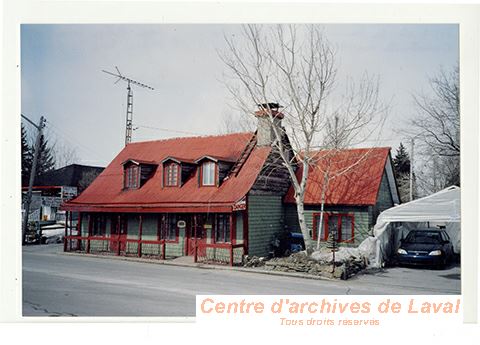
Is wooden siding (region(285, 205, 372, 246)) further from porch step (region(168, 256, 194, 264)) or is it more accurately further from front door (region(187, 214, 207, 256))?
porch step (region(168, 256, 194, 264))

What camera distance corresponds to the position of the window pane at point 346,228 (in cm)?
1491

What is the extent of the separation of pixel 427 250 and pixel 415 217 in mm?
1156

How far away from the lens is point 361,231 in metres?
14.7

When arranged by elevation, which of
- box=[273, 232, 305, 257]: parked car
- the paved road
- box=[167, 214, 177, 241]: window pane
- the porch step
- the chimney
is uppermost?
the chimney

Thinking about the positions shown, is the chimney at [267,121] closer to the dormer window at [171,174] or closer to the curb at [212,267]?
the dormer window at [171,174]

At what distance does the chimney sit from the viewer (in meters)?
13.6

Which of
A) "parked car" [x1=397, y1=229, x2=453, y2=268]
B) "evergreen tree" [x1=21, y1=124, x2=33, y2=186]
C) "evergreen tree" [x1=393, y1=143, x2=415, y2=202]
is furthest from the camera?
"evergreen tree" [x1=393, y1=143, x2=415, y2=202]

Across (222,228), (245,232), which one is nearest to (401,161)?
(245,232)

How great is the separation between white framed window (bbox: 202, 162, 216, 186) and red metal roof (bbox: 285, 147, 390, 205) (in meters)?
3.44

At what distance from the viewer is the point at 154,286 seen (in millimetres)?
9836

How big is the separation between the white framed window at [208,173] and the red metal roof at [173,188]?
0.25m

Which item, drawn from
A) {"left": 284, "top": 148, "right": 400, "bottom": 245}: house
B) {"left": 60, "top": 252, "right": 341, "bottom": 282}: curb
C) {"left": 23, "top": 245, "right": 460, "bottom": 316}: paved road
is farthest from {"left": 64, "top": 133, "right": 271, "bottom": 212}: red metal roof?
{"left": 23, "top": 245, "right": 460, "bottom": 316}: paved road

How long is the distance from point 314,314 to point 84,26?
6983mm

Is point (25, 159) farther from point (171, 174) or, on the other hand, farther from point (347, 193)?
point (347, 193)
